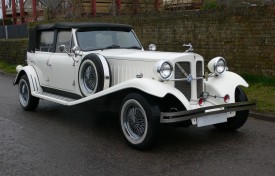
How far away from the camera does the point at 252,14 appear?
10000 mm

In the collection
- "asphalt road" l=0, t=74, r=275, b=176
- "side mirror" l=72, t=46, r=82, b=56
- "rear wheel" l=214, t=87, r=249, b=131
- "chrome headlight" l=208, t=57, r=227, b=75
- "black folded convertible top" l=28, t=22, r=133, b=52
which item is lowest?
"asphalt road" l=0, t=74, r=275, b=176

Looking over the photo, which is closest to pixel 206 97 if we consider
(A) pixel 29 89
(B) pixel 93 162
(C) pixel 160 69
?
(C) pixel 160 69

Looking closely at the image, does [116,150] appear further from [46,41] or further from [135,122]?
[46,41]

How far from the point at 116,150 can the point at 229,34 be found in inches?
237

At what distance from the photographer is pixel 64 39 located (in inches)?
300

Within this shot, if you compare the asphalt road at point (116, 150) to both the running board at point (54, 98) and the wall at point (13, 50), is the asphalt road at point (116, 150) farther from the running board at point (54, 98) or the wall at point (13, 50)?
the wall at point (13, 50)

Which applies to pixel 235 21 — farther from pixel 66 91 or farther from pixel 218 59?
pixel 66 91

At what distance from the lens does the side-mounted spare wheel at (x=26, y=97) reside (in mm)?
8305

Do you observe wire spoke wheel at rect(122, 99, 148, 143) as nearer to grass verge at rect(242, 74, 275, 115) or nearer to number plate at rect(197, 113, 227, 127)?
number plate at rect(197, 113, 227, 127)

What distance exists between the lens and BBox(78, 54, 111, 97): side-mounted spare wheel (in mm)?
6277

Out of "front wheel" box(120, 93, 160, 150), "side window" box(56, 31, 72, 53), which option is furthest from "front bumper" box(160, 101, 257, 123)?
"side window" box(56, 31, 72, 53)

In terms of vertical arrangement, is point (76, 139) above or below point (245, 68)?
below

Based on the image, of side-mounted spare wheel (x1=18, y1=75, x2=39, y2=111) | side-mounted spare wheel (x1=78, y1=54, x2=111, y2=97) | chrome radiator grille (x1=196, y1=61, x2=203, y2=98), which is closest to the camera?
chrome radiator grille (x1=196, y1=61, x2=203, y2=98)

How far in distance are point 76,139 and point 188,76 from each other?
78.0 inches
